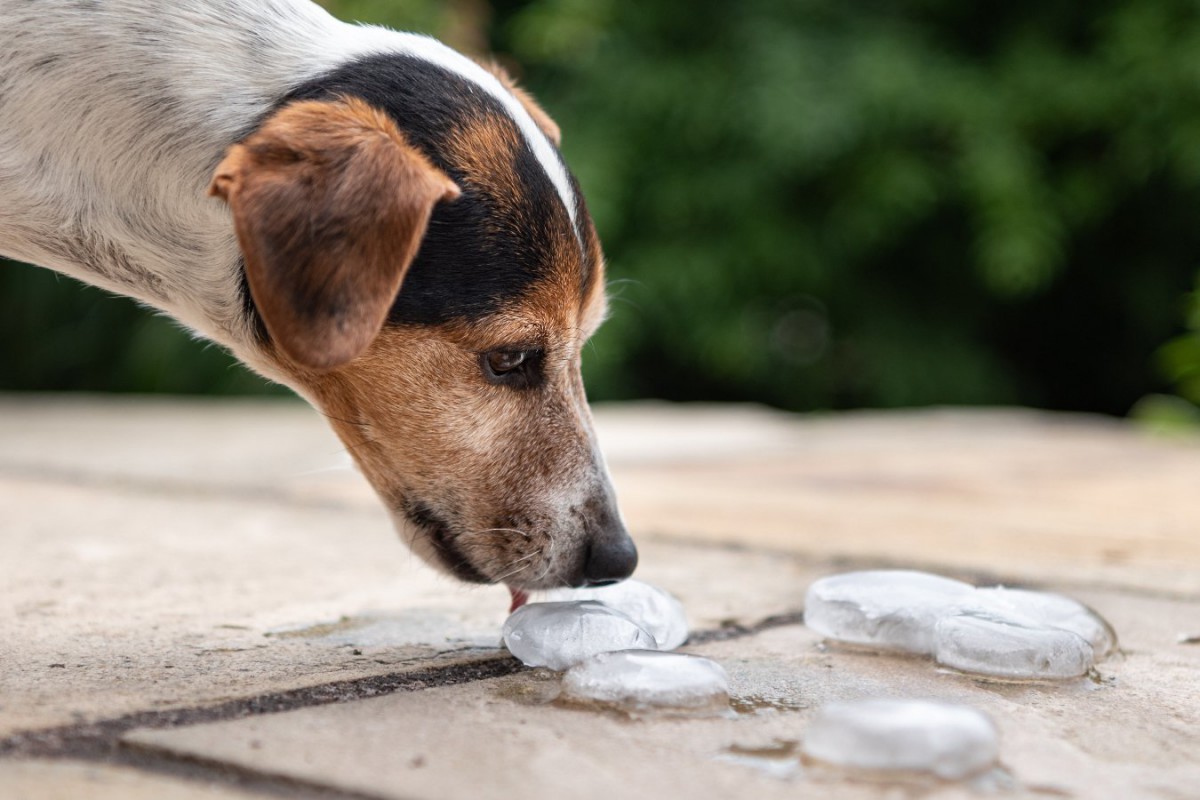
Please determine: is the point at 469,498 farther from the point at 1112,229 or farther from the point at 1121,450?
the point at 1112,229

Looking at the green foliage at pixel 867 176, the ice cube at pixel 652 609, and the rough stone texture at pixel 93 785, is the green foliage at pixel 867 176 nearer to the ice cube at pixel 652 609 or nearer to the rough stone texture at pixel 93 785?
the ice cube at pixel 652 609

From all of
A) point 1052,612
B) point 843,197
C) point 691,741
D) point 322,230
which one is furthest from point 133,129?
point 843,197

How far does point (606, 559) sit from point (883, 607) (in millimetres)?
396

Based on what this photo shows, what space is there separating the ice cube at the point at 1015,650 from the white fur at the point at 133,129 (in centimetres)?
109

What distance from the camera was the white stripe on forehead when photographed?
213 centimetres

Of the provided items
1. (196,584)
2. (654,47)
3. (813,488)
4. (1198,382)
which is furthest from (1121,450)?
(196,584)

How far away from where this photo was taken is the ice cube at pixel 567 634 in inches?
70.6

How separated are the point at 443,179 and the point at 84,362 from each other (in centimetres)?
600

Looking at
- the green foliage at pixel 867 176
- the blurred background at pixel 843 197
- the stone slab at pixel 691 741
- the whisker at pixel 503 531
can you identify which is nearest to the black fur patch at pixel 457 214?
the whisker at pixel 503 531

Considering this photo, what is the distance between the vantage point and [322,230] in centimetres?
175

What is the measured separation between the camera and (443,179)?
1916mm

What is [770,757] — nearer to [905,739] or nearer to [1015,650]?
[905,739]

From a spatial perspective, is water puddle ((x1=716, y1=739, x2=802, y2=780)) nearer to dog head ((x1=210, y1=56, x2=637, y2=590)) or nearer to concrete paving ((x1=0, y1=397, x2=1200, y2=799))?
concrete paving ((x1=0, y1=397, x2=1200, y2=799))

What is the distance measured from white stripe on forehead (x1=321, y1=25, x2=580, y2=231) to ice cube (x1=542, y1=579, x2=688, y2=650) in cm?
54
